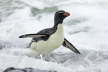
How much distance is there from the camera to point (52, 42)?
571cm

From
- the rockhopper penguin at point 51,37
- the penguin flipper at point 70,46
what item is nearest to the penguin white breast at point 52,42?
the rockhopper penguin at point 51,37

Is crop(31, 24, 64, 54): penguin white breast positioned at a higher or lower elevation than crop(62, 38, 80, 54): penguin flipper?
higher

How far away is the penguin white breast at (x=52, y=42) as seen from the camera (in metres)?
5.68

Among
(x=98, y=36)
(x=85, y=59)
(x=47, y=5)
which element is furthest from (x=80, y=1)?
(x=85, y=59)

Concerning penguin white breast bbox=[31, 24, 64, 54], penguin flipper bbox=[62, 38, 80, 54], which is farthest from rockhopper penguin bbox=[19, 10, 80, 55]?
penguin flipper bbox=[62, 38, 80, 54]

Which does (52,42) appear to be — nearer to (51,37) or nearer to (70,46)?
(51,37)

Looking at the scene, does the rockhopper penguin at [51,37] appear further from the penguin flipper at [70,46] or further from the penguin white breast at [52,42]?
the penguin flipper at [70,46]

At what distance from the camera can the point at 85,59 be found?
19.1 ft

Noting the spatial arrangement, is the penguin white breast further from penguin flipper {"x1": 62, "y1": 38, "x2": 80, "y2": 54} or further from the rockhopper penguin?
penguin flipper {"x1": 62, "y1": 38, "x2": 80, "y2": 54}

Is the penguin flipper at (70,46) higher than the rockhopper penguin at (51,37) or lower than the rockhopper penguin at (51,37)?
lower

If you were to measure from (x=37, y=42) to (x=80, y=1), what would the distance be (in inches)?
130

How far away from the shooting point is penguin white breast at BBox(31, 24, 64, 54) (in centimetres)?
568

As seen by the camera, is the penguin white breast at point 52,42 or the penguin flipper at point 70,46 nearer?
the penguin white breast at point 52,42

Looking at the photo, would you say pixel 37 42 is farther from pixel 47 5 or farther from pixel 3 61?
pixel 47 5
